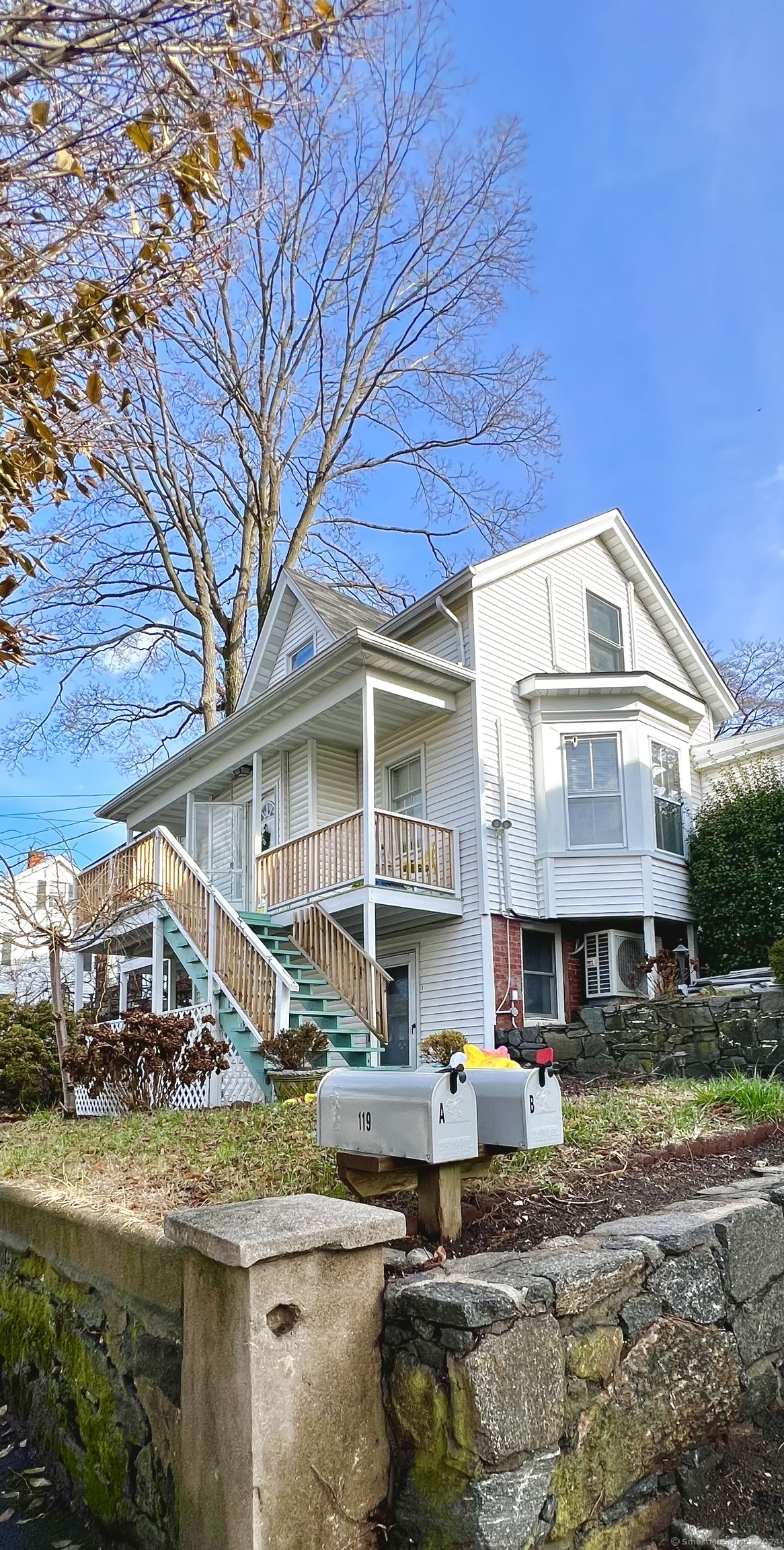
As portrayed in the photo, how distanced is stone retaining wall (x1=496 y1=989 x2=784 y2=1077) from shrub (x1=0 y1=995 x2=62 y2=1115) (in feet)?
16.9

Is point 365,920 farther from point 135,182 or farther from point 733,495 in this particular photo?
point 733,495

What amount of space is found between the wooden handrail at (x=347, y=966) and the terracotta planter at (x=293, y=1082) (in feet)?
4.93

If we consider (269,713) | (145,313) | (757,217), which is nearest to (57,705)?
(269,713)

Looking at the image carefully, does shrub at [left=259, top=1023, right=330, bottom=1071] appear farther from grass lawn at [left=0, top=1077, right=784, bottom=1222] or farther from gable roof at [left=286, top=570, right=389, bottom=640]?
gable roof at [left=286, top=570, right=389, bottom=640]

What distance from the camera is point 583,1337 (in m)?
2.79

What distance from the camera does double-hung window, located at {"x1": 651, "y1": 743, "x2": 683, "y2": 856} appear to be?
14.0m

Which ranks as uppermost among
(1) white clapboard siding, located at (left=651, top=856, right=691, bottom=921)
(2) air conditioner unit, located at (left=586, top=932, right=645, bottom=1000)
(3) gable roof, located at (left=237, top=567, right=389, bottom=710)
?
(3) gable roof, located at (left=237, top=567, right=389, bottom=710)

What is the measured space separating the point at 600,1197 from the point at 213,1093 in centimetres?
665

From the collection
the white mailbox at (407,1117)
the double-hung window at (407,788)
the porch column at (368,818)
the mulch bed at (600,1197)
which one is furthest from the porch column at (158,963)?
the white mailbox at (407,1117)

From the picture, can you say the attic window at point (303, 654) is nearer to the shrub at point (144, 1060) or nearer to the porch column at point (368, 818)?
the porch column at point (368, 818)

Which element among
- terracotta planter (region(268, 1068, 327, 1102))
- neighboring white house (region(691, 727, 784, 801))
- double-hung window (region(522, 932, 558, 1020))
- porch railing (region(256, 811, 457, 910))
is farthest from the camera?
neighboring white house (region(691, 727, 784, 801))

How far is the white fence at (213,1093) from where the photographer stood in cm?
930

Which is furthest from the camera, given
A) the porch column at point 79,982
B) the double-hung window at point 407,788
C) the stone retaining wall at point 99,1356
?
the porch column at point 79,982

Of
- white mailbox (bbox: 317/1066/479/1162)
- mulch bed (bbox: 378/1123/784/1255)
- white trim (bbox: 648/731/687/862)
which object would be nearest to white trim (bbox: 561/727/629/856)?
white trim (bbox: 648/731/687/862)
